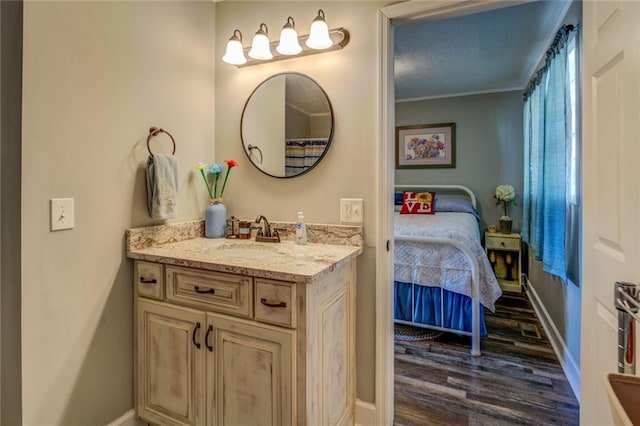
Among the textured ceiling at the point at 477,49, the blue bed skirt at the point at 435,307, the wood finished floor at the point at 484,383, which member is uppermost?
the textured ceiling at the point at 477,49

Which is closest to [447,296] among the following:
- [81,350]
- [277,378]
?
[277,378]

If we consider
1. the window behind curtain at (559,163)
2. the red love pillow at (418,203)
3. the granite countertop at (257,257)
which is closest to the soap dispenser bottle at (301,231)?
the granite countertop at (257,257)

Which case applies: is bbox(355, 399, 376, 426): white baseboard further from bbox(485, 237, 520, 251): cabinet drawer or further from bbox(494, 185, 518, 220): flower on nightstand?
bbox(494, 185, 518, 220): flower on nightstand

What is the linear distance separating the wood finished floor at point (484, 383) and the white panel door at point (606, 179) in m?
0.66

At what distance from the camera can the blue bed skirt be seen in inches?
96.9

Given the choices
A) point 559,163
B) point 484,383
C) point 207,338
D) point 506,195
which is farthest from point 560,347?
point 207,338

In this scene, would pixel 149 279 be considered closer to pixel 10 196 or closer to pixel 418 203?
pixel 10 196

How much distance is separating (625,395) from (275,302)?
934mm

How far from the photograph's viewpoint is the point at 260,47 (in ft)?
5.56

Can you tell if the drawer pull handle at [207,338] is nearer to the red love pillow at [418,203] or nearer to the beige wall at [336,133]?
the beige wall at [336,133]

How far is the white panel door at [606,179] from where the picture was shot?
2.89ft

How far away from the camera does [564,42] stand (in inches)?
85.0

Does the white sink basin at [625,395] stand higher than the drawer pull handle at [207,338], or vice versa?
the white sink basin at [625,395]

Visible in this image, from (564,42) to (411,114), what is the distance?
258cm
